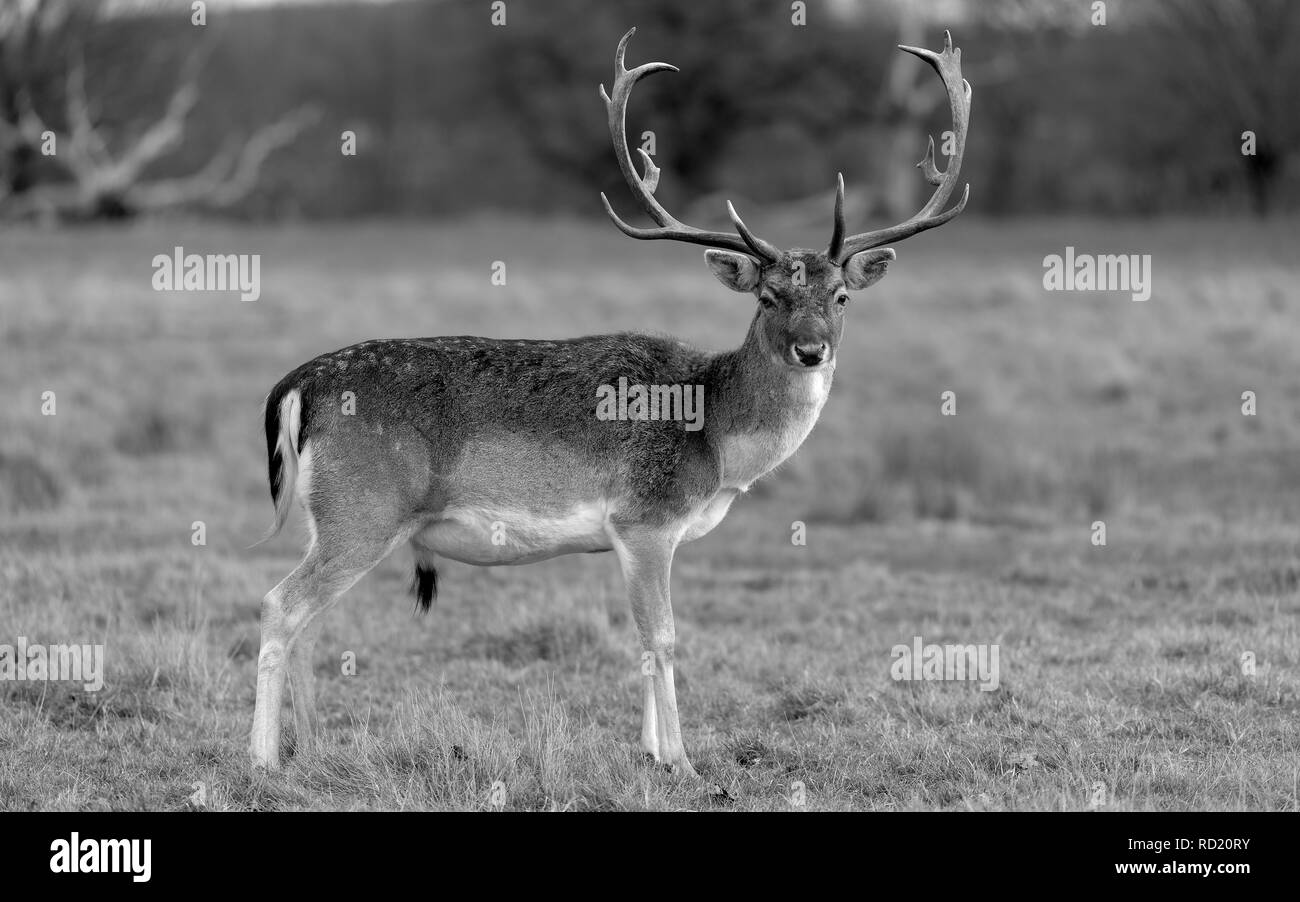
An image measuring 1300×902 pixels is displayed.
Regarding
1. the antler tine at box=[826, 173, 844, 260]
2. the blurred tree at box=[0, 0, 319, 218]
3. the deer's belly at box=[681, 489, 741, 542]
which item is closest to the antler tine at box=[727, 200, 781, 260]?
the antler tine at box=[826, 173, 844, 260]

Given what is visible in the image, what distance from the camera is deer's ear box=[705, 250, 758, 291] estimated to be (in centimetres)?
778

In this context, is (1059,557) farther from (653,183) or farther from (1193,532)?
(653,183)

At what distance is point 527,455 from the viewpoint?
753 cm

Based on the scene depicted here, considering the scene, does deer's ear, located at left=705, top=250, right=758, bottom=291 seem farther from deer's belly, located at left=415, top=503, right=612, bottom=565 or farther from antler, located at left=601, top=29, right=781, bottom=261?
deer's belly, located at left=415, top=503, right=612, bottom=565

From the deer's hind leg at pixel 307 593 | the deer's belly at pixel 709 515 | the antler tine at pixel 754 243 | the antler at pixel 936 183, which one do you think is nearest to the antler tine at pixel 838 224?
the antler at pixel 936 183

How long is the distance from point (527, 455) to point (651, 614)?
0.92 m

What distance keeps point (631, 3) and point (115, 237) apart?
1706cm

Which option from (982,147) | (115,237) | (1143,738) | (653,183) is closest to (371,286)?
(115,237)

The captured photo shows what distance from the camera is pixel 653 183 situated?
8.33 meters

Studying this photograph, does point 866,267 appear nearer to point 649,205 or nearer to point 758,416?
point 758,416

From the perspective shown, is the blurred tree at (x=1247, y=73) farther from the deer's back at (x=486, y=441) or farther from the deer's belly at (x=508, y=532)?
the deer's belly at (x=508, y=532)

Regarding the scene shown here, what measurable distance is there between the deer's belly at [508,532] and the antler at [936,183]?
1.70m

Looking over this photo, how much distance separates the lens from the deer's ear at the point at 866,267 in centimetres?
779
